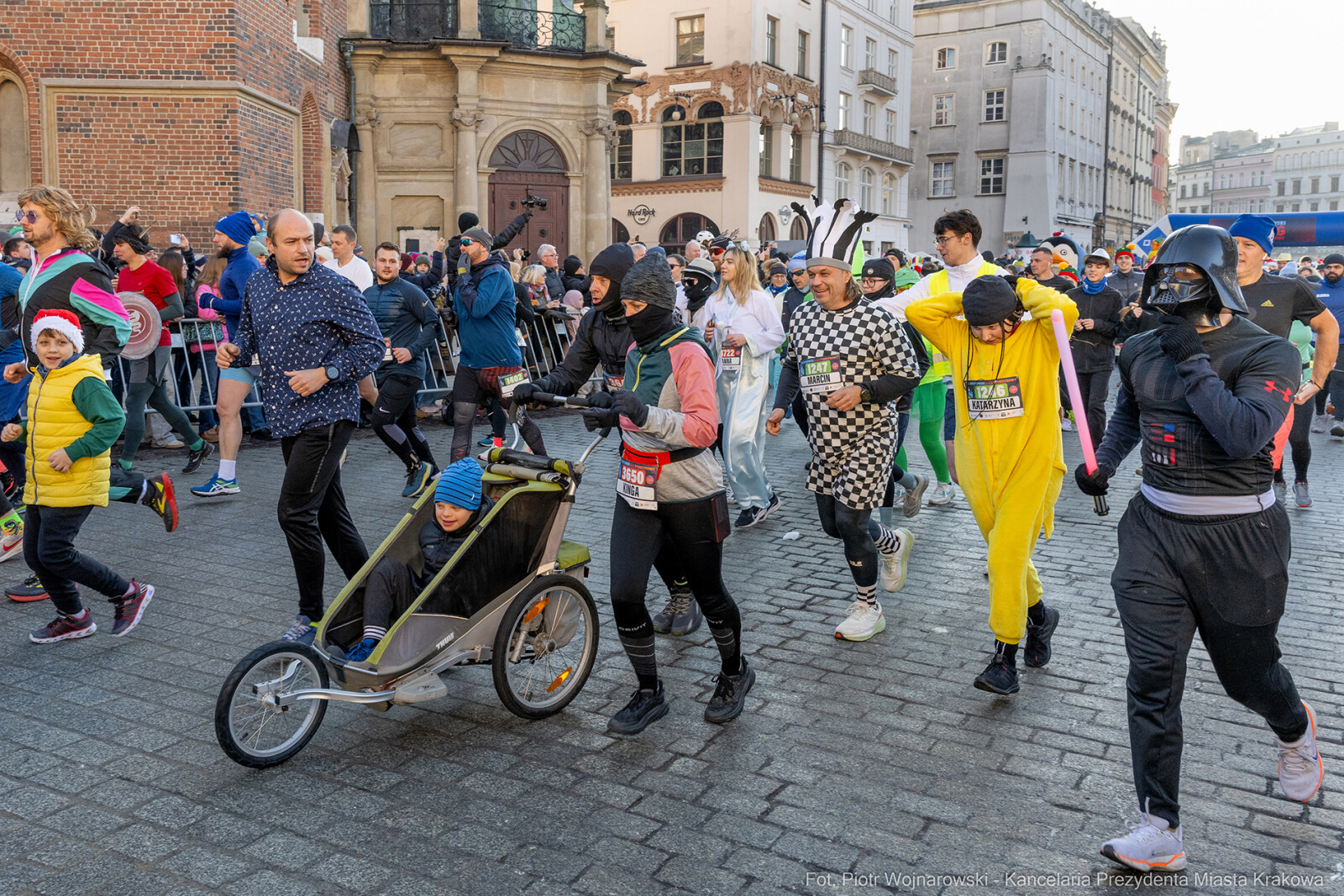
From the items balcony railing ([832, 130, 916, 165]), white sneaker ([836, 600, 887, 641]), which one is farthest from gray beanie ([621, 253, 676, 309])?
balcony railing ([832, 130, 916, 165])

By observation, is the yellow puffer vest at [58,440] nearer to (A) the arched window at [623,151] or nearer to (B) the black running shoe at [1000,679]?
(B) the black running shoe at [1000,679]

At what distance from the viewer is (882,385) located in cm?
545

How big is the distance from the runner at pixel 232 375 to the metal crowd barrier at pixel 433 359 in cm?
130

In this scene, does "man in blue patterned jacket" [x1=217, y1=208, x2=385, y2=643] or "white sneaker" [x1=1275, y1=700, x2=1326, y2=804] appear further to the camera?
"man in blue patterned jacket" [x1=217, y1=208, x2=385, y2=643]

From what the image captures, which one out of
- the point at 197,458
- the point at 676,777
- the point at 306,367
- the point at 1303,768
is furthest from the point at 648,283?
the point at 197,458

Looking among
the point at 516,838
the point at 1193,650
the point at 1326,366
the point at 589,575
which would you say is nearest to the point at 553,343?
the point at 589,575

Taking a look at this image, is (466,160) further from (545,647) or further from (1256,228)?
(545,647)

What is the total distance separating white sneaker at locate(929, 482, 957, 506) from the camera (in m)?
9.05

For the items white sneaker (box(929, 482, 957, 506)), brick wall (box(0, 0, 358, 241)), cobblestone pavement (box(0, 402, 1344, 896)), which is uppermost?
brick wall (box(0, 0, 358, 241))

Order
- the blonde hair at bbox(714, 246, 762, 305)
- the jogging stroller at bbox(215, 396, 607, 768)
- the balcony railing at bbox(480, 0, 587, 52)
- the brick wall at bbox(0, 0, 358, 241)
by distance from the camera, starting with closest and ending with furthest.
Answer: the jogging stroller at bbox(215, 396, 607, 768)
the blonde hair at bbox(714, 246, 762, 305)
the brick wall at bbox(0, 0, 358, 241)
the balcony railing at bbox(480, 0, 587, 52)

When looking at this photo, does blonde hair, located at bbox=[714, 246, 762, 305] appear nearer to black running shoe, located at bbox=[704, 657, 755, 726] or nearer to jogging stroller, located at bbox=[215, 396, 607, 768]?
jogging stroller, located at bbox=[215, 396, 607, 768]

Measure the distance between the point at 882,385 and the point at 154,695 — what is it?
140 inches

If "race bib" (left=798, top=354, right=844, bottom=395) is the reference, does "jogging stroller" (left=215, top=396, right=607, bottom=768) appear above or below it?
below

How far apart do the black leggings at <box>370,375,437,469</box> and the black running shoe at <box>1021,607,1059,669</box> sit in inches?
215
